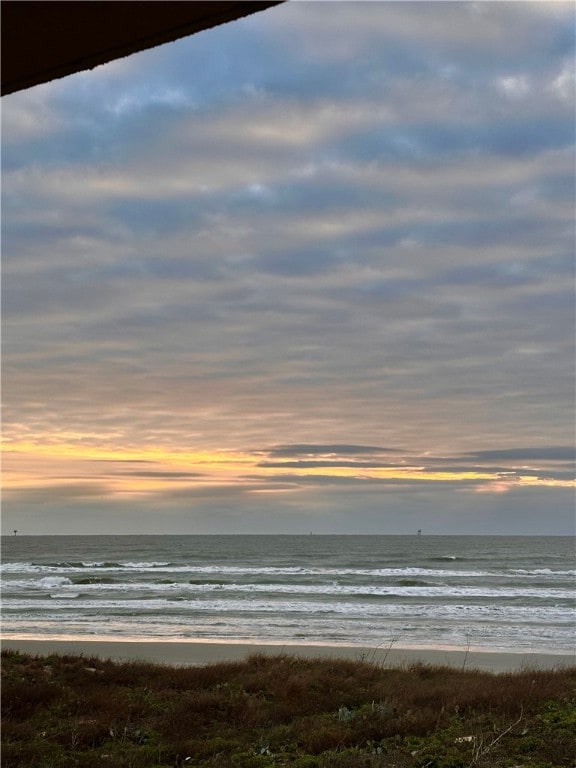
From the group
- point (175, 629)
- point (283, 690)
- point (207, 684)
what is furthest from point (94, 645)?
point (283, 690)

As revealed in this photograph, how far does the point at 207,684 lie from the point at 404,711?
318 centimetres

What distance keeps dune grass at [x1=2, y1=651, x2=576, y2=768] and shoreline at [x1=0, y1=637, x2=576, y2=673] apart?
4.22 meters

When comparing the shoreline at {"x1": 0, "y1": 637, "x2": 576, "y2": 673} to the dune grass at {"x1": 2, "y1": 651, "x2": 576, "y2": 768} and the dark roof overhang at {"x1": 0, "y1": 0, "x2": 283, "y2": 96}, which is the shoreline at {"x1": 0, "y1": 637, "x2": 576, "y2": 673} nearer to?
the dune grass at {"x1": 2, "y1": 651, "x2": 576, "y2": 768}

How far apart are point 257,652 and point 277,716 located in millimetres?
7640

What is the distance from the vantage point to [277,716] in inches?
351

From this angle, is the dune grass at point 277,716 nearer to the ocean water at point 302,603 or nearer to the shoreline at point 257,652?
the shoreline at point 257,652

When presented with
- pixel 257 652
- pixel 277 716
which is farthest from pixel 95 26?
pixel 257 652

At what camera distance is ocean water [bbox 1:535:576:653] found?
2073cm

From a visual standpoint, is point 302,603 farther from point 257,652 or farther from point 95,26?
point 95,26

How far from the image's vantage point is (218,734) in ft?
26.8

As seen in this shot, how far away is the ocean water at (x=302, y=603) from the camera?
20.7m

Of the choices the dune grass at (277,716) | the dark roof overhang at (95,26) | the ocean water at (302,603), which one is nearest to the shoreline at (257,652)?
the ocean water at (302,603)

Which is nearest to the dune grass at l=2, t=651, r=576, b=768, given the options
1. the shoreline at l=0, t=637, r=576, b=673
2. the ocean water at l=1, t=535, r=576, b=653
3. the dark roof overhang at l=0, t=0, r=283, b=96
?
the shoreline at l=0, t=637, r=576, b=673

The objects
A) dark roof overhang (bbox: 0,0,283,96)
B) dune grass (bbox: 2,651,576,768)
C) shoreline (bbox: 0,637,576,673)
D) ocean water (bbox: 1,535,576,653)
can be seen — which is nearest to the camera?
dark roof overhang (bbox: 0,0,283,96)
